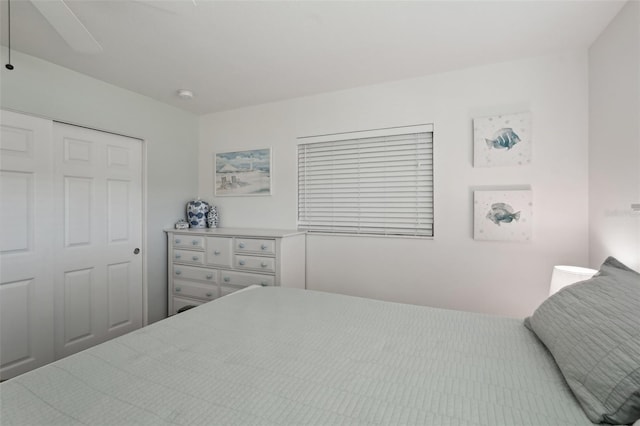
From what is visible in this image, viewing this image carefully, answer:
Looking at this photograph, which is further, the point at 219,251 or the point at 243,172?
the point at 243,172

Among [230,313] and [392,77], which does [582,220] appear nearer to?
[392,77]

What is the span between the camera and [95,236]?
262 cm

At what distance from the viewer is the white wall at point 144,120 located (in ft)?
7.11

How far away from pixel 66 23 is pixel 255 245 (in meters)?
1.93

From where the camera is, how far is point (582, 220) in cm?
211

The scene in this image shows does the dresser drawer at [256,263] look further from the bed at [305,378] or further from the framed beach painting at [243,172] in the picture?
the bed at [305,378]

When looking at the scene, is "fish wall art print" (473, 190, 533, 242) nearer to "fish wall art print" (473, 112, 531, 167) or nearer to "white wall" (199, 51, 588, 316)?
"white wall" (199, 51, 588, 316)

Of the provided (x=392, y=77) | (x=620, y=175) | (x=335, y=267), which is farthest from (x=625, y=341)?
(x=392, y=77)

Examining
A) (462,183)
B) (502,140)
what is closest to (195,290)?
(462,183)

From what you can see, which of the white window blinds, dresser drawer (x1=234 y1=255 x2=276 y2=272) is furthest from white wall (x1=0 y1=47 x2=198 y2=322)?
the white window blinds

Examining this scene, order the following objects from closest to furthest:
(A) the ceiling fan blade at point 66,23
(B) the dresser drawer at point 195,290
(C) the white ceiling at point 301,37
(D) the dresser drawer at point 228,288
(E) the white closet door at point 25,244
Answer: (A) the ceiling fan blade at point 66,23
(C) the white ceiling at point 301,37
(E) the white closet door at point 25,244
(D) the dresser drawer at point 228,288
(B) the dresser drawer at point 195,290

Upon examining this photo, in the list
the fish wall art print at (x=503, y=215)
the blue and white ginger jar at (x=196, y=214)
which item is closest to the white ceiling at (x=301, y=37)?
the fish wall art print at (x=503, y=215)

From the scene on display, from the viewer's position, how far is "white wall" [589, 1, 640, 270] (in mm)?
1557

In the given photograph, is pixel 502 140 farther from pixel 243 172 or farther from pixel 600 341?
pixel 243 172
